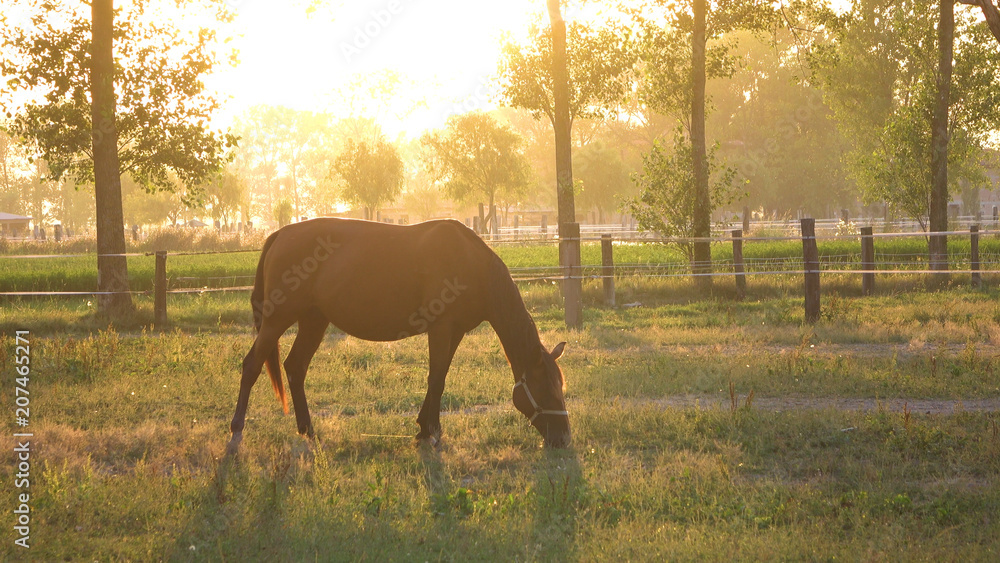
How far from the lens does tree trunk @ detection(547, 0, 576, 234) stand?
639 inches

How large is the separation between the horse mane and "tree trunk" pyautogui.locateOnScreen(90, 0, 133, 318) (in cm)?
975

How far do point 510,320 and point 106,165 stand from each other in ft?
36.0

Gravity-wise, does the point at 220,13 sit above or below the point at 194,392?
above

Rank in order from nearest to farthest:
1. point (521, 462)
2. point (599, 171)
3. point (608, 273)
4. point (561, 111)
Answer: point (521, 462) → point (608, 273) → point (561, 111) → point (599, 171)

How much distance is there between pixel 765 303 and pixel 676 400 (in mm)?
8767

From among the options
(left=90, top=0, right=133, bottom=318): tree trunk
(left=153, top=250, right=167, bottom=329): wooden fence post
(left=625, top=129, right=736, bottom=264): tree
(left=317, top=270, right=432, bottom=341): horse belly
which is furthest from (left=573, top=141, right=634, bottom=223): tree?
(left=317, top=270, right=432, bottom=341): horse belly

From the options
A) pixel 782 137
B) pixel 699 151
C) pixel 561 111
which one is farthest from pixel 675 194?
pixel 782 137

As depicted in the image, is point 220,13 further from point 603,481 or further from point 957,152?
point 957,152

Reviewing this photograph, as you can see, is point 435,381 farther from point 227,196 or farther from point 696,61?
point 227,196

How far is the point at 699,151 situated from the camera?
1781 cm

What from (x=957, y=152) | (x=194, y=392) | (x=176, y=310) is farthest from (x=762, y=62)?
(x=194, y=392)

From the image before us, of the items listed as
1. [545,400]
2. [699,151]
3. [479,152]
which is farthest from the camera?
[479,152]

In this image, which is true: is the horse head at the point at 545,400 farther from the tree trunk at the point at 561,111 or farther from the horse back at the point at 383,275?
the tree trunk at the point at 561,111

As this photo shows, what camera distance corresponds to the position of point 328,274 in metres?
6.72
